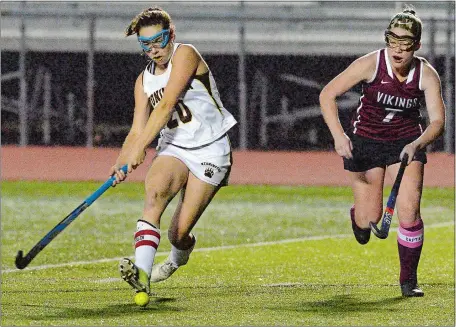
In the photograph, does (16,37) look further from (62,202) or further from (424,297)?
(424,297)

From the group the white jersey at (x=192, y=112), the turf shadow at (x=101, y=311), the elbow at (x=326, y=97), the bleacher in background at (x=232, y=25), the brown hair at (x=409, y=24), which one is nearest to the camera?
the turf shadow at (x=101, y=311)

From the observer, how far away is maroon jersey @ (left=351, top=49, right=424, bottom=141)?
7.93 meters

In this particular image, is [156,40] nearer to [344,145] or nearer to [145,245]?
[145,245]

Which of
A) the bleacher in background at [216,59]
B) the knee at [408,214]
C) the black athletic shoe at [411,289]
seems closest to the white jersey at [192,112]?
the knee at [408,214]

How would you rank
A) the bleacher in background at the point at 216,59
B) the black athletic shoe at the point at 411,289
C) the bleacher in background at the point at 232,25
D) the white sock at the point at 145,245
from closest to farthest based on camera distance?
the white sock at the point at 145,245 < the black athletic shoe at the point at 411,289 < the bleacher in background at the point at 216,59 < the bleacher in background at the point at 232,25

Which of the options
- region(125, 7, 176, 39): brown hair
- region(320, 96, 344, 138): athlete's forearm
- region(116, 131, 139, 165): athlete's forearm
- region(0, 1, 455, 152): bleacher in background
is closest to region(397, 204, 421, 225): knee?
region(320, 96, 344, 138): athlete's forearm

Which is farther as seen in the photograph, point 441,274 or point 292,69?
point 292,69

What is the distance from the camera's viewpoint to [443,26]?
22844 mm

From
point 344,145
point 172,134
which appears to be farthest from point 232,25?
point 172,134

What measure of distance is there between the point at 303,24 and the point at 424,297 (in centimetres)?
1614

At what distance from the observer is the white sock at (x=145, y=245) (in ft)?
23.6

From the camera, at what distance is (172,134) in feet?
25.1

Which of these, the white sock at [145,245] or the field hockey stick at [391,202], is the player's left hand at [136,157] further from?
the field hockey stick at [391,202]

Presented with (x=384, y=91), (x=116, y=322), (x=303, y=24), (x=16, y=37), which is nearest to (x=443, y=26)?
(x=303, y=24)
